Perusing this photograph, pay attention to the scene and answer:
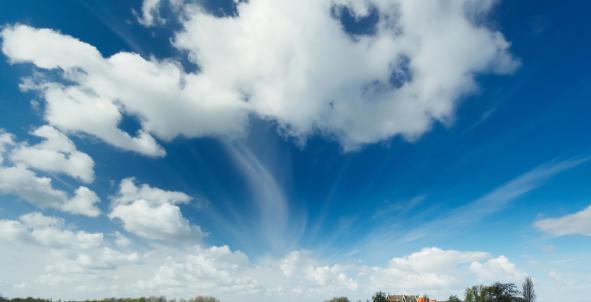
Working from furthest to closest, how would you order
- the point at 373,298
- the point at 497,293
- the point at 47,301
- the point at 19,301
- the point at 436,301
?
the point at 47,301 < the point at 19,301 < the point at 436,301 < the point at 373,298 < the point at 497,293

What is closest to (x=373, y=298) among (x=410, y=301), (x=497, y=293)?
(x=410, y=301)

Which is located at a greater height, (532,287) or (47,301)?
(532,287)

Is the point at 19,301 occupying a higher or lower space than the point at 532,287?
lower

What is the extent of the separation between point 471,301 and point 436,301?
33554 mm

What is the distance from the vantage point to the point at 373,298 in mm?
139875

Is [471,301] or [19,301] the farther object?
[19,301]

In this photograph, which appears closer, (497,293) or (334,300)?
(497,293)

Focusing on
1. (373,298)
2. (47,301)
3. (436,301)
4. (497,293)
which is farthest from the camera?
(47,301)

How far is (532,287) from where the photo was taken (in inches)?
5625

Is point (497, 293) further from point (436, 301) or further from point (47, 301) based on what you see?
point (47, 301)

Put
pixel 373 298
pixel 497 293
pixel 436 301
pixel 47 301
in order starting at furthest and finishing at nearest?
pixel 47 301
pixel 436 301
pixel 373 298
pixel 497 293

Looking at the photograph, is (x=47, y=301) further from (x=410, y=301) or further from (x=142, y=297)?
(x=410, y=301)

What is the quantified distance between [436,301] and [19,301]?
189 metres

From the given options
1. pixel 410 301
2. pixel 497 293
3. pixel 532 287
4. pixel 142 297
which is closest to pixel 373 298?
pixel 410 301
